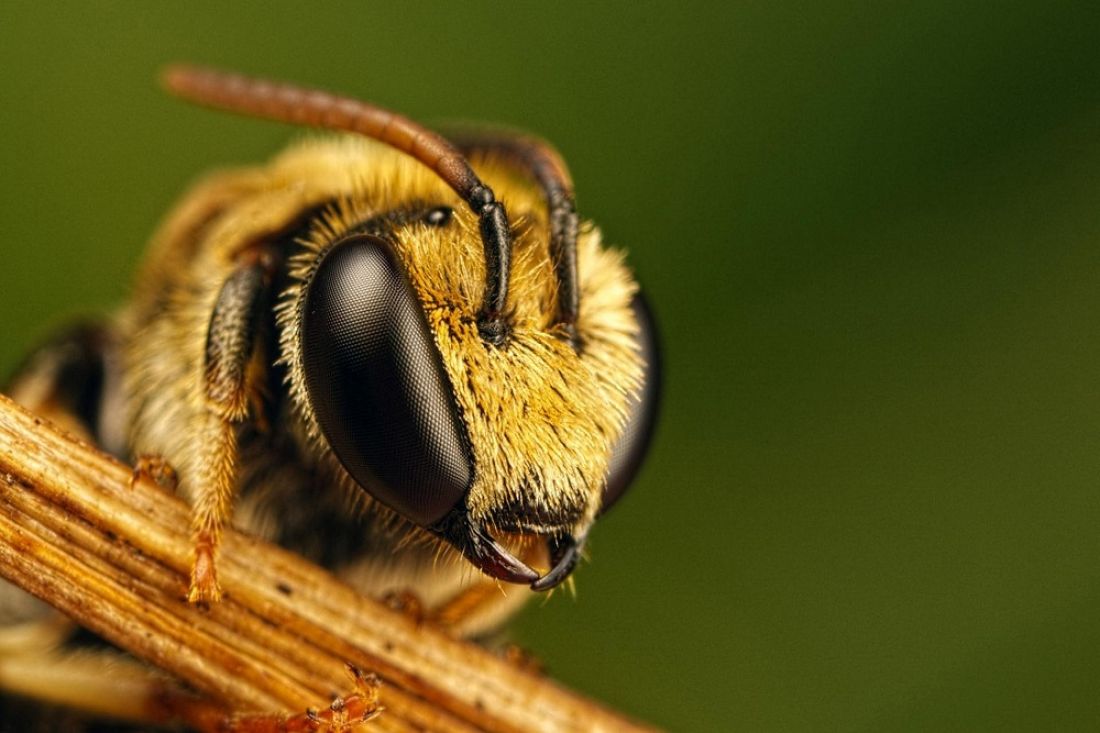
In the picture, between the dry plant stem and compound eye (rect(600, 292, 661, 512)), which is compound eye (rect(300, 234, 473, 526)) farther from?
compound eye (rect(600, 292, 661, 512))

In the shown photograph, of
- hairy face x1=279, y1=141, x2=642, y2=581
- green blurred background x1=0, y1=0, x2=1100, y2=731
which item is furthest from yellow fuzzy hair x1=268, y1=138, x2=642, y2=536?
green blurred background x1=0, y1=0, x2=1100, y2=731

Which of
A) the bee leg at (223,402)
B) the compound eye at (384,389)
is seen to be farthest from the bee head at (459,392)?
the bee leg at (223,402)

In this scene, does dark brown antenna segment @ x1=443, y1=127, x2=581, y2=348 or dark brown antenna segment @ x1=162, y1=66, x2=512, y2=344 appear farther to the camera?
dark brown antenna segment @ x1=443, y1=127, x2=581, y2=348

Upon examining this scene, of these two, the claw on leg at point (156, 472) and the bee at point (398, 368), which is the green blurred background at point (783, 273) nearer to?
the bee at point (398, 368)

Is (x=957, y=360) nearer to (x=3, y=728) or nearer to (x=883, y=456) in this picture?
(x=883, y=456)

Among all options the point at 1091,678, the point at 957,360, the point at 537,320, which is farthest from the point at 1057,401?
the point at 537,320
